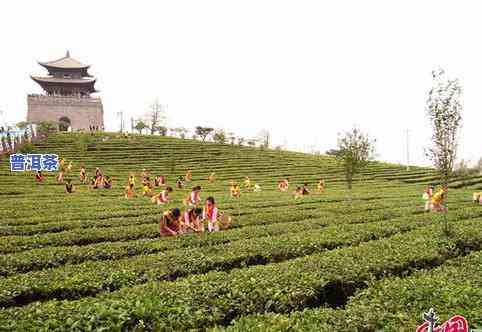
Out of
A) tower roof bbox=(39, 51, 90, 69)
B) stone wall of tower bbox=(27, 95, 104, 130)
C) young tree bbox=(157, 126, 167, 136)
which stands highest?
tower roof bbox=(39, 51, 90, 69)

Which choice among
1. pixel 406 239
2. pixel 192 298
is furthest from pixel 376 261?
pixel 192 298

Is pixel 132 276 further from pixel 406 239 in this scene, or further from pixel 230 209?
pixel 230 209

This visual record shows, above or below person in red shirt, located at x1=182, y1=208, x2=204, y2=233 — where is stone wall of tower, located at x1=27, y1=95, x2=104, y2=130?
above

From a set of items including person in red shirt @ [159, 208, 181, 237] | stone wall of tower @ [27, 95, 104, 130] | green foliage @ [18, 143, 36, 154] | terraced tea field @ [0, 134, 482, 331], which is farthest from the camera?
stone wall of tower @ [27, 95, 104, 130]

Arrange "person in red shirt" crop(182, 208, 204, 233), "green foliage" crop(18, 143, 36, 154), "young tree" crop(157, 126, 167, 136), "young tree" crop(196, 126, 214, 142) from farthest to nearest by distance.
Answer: "young tree" crop(157, 126, 167, 136)
"young tree" crop(196, 126, 214, 142)
"green foliage" crop(18, 143, 36, 154)
"person in red shirt" crop(182, 208, 204, 233)


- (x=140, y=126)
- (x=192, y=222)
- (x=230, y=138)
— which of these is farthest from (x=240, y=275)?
(x=140, y=126)

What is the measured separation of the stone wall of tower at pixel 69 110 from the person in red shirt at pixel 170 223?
274ft

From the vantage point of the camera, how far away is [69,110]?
88875mm

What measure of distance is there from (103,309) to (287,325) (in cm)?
275

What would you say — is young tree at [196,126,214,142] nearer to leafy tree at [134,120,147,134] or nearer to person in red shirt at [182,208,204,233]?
leafy tree at [134,120,147,134]

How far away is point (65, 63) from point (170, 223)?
93.7m

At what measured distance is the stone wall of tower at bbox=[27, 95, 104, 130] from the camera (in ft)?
284

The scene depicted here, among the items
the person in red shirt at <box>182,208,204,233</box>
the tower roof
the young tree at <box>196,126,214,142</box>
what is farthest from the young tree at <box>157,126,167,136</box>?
the person in red shirt at <box>182,208,204,233</box>

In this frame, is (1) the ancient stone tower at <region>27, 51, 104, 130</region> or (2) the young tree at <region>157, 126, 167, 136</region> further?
(2) the young tree at <region>157, 126, 167, 136</region>
